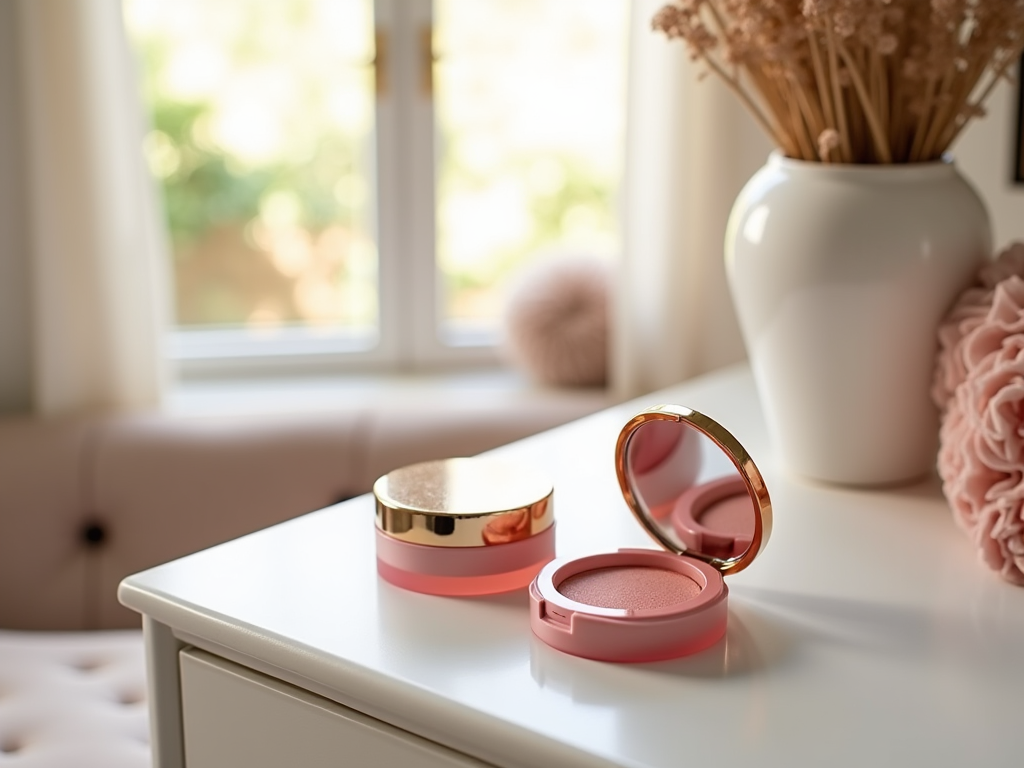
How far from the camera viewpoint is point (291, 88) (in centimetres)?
194

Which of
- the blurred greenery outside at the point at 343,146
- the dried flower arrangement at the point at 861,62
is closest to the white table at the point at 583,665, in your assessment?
the dried flower arrangement at the point at 861,62

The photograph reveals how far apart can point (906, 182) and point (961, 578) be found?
0.28 meters

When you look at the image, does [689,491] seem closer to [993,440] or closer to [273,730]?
[993,440]

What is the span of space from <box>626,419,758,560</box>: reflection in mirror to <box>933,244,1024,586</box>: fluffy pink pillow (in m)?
0.14

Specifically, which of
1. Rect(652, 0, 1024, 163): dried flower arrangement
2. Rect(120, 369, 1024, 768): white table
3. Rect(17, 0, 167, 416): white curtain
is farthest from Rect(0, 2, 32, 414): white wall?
Rect(652, 0, 1024, 163): dried flower arrangement

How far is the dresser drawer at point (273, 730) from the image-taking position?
27.2 inches

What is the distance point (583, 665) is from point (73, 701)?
0.81 m

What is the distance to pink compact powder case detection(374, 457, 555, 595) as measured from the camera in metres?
0.77

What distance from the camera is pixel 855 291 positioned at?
90 centimetres

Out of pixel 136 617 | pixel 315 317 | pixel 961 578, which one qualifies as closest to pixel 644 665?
pixel 961 578

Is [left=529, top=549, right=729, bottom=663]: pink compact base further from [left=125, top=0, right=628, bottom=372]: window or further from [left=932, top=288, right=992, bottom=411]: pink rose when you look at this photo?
[left=125, top=0, right=628, bottom=372]: window

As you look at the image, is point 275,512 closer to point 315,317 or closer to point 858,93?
point 315,317

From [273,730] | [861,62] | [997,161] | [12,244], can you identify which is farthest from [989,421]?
[12,244]

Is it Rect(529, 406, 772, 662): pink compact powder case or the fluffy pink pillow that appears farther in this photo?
the fluffy pink pillow
